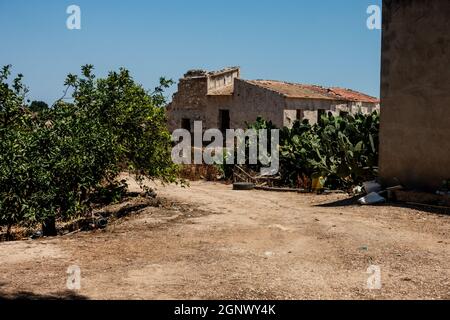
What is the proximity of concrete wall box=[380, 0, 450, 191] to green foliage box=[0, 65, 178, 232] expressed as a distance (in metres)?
4.57

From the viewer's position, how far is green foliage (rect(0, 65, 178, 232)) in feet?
25.6

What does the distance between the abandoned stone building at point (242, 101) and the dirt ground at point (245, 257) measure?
14.9 m

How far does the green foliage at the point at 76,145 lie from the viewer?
25.6 feet

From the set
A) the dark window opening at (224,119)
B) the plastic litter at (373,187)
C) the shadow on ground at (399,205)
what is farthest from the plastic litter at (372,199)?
the dark window opening at (224,119)

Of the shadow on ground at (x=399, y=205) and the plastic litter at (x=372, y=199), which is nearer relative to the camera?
the shadow on ground at (x=399, y=205)

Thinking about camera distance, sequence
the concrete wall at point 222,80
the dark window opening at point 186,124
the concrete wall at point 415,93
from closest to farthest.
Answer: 1. the concrete wall at point 415,93
2. the concrete wall at point 222,80
3. the dark window opening at point 186,124

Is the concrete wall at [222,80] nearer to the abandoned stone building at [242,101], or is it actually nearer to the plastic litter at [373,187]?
the abandoned stone building at [242,101]

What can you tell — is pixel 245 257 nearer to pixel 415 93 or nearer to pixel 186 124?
pixel 415 93

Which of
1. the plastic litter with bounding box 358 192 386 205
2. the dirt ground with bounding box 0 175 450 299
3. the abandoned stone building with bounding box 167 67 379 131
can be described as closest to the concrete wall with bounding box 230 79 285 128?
the abandoned stone building with bounding box 167 67 379 131

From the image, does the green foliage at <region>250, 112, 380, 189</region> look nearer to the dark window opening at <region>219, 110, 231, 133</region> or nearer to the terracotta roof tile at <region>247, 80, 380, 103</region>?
the terracotta roof tile at <region>247, 80, 380, 103</region>

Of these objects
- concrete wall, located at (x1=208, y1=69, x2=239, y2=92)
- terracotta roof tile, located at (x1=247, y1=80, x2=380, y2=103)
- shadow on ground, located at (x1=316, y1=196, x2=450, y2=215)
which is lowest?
shadow on ground, located at (x1=316, y1=196, x2=450, y2=215)

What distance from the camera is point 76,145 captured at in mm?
8453

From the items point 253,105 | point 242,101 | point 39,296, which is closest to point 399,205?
point 39,296

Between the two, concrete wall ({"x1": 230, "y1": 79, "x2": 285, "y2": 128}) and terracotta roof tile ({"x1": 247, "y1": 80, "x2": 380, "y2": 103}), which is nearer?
concrete wall ({"x1": 230, "y1": 79, "x2": 285, "y2": 128})
